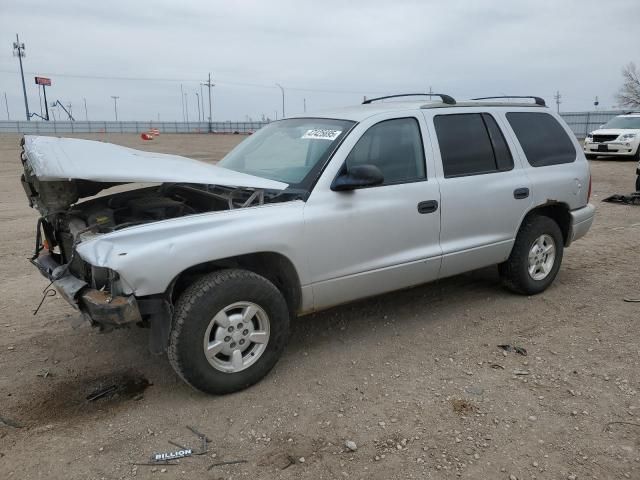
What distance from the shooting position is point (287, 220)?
340cm

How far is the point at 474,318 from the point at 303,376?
1761mm

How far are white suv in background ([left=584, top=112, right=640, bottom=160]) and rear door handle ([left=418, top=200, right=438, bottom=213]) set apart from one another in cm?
1703

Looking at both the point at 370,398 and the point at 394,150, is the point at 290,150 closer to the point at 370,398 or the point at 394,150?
the point at 394,150

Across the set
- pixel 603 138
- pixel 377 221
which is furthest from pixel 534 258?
pixel 603 138

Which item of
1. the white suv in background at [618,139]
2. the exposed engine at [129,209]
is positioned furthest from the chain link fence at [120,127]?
the exposed engine at [129,209]

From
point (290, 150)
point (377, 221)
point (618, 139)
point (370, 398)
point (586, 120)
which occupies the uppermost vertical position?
point (586, 120)

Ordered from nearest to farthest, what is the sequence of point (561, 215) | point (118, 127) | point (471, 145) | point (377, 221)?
point (377, 221)
point (471, 145)
point (561, 215)
point (118, 127)

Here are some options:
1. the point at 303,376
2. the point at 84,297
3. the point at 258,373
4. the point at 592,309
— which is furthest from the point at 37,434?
the point at 592,309

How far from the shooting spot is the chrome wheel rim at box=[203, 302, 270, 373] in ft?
10.6

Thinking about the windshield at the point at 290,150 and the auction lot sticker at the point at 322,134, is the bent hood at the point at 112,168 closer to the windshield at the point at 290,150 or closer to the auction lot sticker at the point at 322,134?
the windshield at the point at 290,150

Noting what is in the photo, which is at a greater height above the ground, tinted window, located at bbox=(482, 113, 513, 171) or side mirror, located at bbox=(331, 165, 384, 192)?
tinted window, located at bbox=(482, 113, 513, 171)

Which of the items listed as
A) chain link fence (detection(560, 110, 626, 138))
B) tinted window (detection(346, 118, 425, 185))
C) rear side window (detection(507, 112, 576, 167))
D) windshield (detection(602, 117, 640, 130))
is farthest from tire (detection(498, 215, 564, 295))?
chain link fence (detection(560, 110, 626, 138))

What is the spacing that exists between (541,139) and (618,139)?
1567 cm

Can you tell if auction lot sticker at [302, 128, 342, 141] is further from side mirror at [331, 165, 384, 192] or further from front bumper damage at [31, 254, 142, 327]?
front bumper damage at [31, 254, 142, 327]
